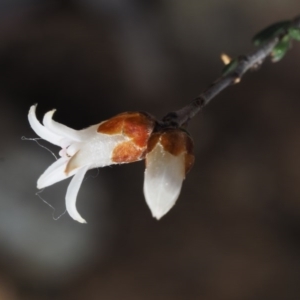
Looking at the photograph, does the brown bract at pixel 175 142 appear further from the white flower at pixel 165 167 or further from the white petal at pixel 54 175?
the white petal at pixel 54 175


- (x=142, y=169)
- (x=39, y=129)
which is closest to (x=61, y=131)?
(x=39, y=129)

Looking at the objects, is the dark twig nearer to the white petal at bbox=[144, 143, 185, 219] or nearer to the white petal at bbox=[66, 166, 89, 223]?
the white petal at bbox=[144, 143, 185, 219]

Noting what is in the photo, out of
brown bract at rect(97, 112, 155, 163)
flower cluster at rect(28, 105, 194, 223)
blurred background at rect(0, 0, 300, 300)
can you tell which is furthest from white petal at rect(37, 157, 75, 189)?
blurred background at rect(0, 0, 300, 300)

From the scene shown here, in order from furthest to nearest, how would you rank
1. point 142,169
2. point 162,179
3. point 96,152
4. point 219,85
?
point 142,169
point 219,85
point 96,152
point 162,179

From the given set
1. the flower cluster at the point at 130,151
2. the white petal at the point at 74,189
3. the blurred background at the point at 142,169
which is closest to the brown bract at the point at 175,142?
the flower cluster at the point at 130,151

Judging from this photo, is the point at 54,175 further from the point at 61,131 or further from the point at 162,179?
the point at 162,179

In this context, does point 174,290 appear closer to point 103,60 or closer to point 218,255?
point 218,255

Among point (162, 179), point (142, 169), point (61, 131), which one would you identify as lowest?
point (162, 179)
